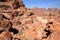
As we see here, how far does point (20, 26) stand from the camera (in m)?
34.6

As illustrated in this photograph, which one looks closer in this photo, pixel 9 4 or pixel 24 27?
pixel 24 27

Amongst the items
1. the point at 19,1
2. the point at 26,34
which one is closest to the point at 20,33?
the point at 26,34

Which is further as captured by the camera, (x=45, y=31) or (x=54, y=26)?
(x=45, y=31)

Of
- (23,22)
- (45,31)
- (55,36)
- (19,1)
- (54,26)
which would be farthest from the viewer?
(19,1)

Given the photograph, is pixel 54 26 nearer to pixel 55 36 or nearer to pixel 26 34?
pixel 55 36

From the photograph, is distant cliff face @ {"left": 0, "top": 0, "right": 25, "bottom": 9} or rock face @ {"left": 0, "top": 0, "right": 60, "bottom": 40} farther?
distant cliff face @ {"left": 0, "top": 0, "right": 25, "bottom": 9}

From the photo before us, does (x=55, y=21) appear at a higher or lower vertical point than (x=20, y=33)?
higher

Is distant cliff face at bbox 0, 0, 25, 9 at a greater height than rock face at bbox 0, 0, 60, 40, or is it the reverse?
distant cliff face at bbox 0, 0, 25, 9

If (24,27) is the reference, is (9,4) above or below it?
above

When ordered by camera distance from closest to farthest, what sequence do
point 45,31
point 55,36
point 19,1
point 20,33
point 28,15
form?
1. point 55,36
2. point 45,31
3. point 20,33
4. point 28,15
5. point 19,1

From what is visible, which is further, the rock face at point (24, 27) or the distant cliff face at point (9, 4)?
the distant cliff face at point (9, 4)

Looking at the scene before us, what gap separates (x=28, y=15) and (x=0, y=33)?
17.6 m

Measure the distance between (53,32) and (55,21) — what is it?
7.85 feet

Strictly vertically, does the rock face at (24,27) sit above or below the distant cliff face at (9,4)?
below
